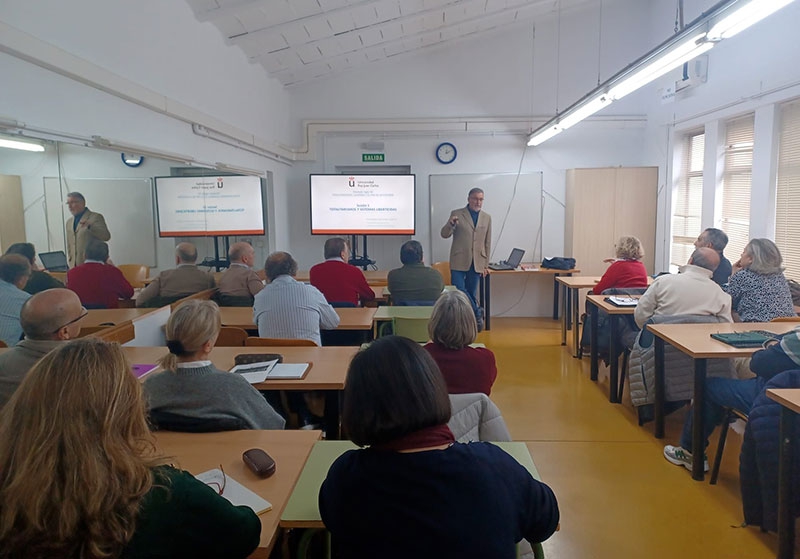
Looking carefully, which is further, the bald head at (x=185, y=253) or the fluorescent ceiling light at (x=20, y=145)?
the bald head at (x=185, y=253)

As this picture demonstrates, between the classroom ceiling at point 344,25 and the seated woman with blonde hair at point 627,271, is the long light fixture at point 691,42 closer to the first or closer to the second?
the seated woman with blonde hair at point 627,271

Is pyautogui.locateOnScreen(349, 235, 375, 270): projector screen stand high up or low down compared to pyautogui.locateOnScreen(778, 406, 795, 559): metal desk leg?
up

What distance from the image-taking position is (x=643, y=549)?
250 cm

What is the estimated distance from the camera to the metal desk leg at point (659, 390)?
11.7ft

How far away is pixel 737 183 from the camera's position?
5332 mm

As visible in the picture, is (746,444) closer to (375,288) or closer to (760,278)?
(760,278)

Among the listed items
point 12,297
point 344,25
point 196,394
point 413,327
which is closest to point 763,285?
point 413,327

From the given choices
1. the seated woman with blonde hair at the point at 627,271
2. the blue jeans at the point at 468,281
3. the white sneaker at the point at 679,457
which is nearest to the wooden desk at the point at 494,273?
the blue jeans at the point at 468,281

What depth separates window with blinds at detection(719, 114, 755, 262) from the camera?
5.13m

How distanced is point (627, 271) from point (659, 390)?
1693mm

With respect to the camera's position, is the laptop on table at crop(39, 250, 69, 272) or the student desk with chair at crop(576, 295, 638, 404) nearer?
the laptop on table at crop(39, 250, 69, 272)

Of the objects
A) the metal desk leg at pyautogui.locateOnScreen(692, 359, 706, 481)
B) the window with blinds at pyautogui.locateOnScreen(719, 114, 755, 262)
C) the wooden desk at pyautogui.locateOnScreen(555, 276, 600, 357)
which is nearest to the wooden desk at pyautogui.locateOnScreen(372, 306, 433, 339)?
the metal desk leg at pyautogui.locateOnScreen(692, 359, 706, 481)

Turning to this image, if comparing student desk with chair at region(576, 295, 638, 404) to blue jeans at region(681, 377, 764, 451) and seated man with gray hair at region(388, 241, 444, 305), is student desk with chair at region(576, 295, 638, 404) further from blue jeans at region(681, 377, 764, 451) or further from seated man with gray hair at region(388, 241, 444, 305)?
seated man with gray hair at region(388, 241, 444, 305)

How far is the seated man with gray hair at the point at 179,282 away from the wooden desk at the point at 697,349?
3520mm
